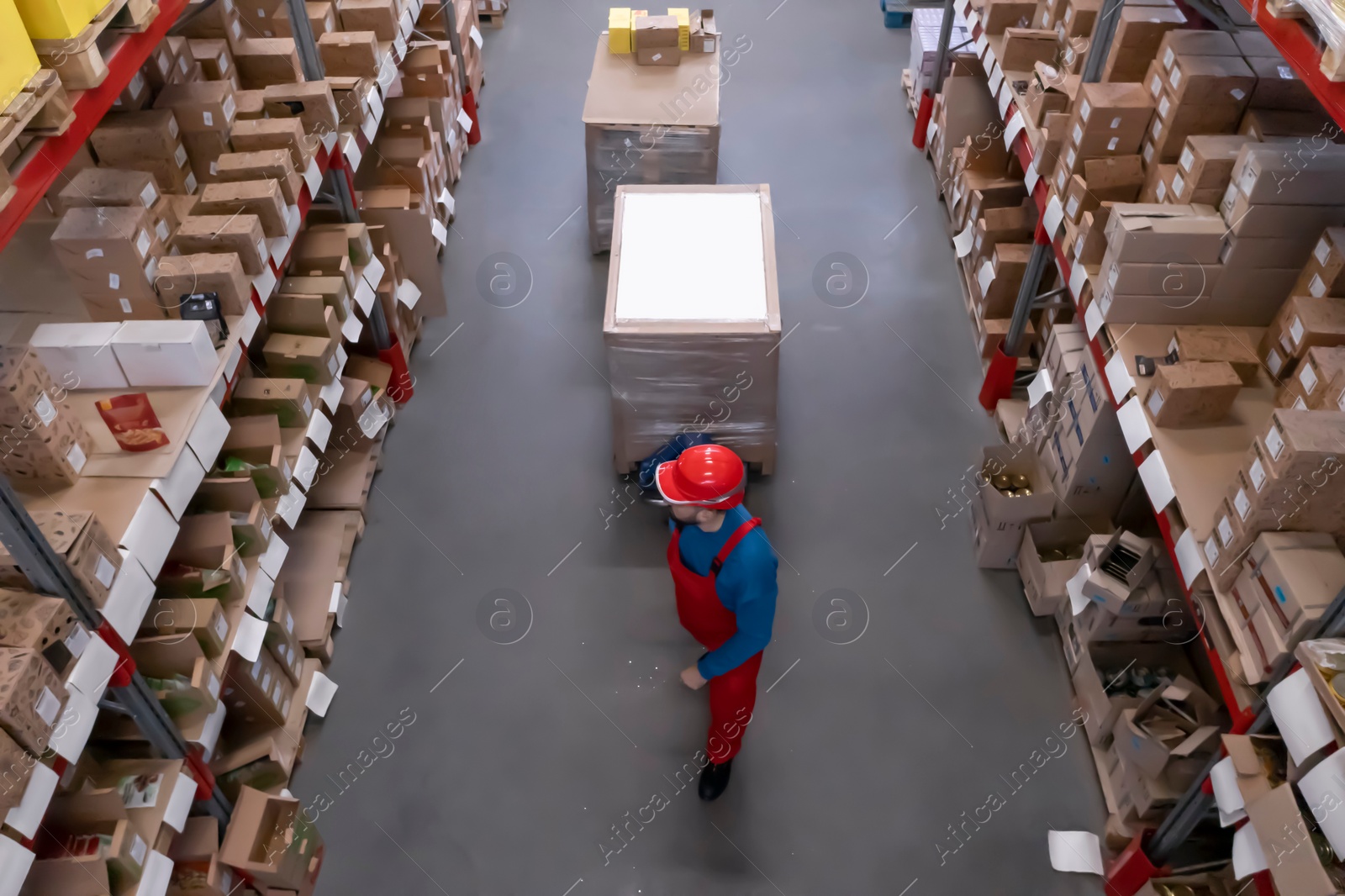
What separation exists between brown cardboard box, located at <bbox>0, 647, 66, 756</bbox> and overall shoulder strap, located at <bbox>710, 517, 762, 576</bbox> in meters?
Result: 1.88

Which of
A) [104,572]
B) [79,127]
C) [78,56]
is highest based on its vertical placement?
[78,56]

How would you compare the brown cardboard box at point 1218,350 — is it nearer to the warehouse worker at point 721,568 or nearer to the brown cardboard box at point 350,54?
the warehouse worker at point 721,568

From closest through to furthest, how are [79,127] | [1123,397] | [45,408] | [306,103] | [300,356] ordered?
[79,127]
[45,408]
[1123,397]
[300,356]
[306,103]

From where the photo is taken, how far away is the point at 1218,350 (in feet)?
10.8

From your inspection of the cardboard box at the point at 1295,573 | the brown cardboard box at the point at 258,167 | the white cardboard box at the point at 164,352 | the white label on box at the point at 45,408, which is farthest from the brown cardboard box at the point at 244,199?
the cardboard box at the point at 1295,573

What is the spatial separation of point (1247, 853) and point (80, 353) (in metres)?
3.80

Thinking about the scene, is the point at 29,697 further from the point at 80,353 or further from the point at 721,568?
the point at 721,568

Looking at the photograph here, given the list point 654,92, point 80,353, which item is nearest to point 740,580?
point 80,353

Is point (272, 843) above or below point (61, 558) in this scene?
below

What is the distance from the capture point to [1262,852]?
244 cm

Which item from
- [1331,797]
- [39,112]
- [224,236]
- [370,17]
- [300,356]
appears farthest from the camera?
[370,17]

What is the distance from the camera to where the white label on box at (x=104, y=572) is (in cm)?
246

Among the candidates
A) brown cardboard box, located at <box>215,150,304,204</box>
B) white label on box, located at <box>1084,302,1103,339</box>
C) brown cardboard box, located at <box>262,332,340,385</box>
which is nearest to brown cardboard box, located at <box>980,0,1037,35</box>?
white label on box, located at <box>1084,302,1103,339</box>

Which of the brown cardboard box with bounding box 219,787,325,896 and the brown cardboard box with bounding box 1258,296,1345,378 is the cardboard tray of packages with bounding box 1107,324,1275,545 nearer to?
the brown cardboard box with bounding box 1258,296,1345,378
